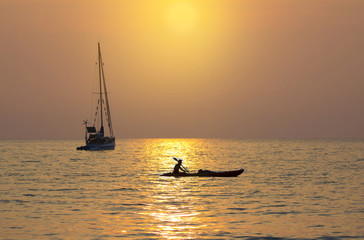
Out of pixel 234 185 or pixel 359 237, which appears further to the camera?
pixel 234 185

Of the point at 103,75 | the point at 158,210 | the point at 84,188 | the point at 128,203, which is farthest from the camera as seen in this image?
the point at 103,75

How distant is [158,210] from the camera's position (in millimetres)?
35156

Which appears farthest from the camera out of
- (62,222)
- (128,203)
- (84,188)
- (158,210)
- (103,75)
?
(103,75)

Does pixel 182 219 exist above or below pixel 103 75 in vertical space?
below

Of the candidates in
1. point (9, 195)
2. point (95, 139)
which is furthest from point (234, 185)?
point (95, 139)

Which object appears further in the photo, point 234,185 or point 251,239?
point 234,185

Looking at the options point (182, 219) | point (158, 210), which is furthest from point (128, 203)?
point (182, 219)

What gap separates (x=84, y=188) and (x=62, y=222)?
19.9 metres

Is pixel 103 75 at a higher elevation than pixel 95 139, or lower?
higher

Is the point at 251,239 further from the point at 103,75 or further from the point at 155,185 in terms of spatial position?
the point at 103,75

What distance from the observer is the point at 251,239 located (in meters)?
26.3

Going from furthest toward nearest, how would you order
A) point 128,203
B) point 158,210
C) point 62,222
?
1. point 128,203
2. point 158,210
3. point 62,222

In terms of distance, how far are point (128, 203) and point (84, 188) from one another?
12.6 m

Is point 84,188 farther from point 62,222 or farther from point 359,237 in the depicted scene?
point 359,237
